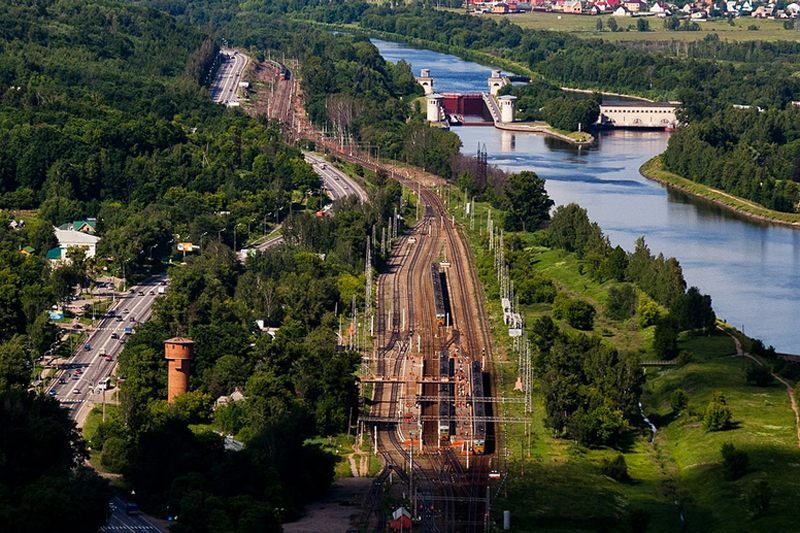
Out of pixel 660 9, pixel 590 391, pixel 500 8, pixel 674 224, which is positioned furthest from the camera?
pixel 660 9

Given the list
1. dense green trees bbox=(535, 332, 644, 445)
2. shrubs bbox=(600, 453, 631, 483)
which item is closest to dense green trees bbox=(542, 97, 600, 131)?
dense green trees bbox=(535, 332, 644, 445)

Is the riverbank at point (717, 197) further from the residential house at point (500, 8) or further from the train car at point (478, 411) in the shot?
the residential house at point (500, 8)

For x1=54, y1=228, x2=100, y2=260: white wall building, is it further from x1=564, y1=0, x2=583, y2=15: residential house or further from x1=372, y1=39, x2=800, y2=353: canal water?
x1=564, y1=0, x2=583, y2=15: residential house

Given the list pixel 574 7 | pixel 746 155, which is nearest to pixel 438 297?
pixel 746 155

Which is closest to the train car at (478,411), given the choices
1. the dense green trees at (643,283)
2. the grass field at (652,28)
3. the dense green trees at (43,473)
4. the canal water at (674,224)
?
the dense green trees at (643,283)

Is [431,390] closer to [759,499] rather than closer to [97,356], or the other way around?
[97,356]
